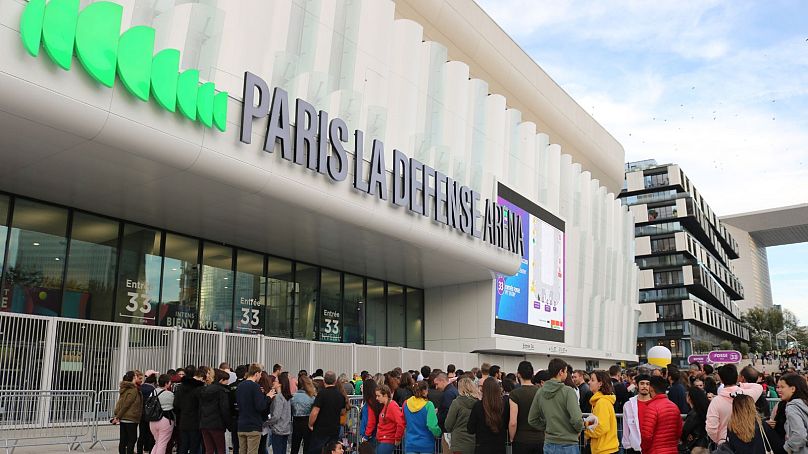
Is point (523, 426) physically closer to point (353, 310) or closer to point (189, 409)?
point (189, 409)

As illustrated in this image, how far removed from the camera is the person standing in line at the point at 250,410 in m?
9.55

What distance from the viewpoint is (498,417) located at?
24.4ft

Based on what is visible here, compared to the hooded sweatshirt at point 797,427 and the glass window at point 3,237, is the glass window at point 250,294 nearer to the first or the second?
the glass window at point 3,237

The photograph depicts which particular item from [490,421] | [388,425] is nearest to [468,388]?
[490,421]

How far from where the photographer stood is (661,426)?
773cm

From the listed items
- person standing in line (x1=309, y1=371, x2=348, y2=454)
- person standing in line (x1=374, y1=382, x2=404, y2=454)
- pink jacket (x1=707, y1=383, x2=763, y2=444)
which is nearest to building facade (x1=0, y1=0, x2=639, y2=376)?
person standing in line (x1=309, y1=371, x2=348, y2=454)

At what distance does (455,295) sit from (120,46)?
18.1 meters

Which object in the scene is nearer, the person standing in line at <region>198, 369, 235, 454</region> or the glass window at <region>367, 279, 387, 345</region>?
the person standing in line at <region>198, 369, 235, 454</region>

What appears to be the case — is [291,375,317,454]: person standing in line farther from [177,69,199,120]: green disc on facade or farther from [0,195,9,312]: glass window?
[0,195,9,312]: glass window

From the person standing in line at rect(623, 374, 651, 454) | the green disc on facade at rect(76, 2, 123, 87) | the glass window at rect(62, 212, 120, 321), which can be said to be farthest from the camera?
the glass window at rect(62, 212, 120, 321)

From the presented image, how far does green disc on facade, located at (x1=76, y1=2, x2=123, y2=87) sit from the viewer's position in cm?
1153

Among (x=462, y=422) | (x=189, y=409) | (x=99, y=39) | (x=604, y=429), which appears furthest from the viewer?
(x=99, y=39)

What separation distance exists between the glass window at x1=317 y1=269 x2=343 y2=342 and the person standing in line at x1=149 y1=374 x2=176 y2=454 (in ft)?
43.5

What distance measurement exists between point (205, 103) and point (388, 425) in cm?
821
